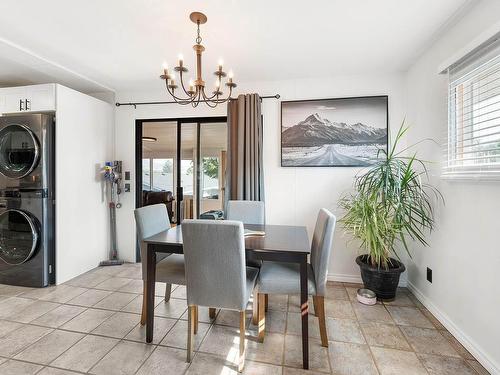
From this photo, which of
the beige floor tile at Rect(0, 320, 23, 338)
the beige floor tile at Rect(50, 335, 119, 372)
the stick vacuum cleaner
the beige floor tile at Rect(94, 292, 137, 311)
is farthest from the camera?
the stick vacuum cleaner

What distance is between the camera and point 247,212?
2711 mm

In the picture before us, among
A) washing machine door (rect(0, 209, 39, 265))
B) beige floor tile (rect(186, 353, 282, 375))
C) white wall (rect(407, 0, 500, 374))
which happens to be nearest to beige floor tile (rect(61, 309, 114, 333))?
beige floor tile (rect(186, 353, 282, 375))

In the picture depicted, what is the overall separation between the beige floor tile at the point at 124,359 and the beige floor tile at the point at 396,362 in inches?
54.6

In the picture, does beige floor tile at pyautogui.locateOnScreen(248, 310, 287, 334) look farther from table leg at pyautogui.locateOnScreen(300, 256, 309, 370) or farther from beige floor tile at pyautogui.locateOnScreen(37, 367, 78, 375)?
beige floor tile at pyautogui.locateOnScreen(37, 367, 78, 375)

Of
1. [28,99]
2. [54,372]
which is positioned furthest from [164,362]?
[28,99]

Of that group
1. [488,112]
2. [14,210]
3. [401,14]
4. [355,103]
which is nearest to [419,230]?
[488,112]

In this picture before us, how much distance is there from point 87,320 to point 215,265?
4.69ft

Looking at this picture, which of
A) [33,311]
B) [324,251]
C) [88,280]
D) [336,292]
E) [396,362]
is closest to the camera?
[396,362]

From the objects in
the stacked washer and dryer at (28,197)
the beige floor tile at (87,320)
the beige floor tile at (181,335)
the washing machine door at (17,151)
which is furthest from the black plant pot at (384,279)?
the washing machine door at (17,151)

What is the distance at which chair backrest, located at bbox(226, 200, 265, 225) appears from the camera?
269cm

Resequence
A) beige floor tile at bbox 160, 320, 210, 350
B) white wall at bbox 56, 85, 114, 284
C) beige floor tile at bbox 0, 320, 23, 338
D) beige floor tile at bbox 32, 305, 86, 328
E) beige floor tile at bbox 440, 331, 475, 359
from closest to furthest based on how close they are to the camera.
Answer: beige floor tile at bbox 440, 331, 475, 359 < beige floor tile at bbox 160, 320, 210, 350 < beige floor tile at bbox 0, 320, 23, 338 < beige floor tile at bbox 32, 305, 86, 328 < white wall at bbox 56, 85, 114, 284

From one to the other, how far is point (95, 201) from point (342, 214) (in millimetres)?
3188

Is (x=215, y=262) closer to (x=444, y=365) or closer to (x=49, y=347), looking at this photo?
(x=49, y=347)

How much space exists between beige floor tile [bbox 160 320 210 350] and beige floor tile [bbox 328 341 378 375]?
938 mm
